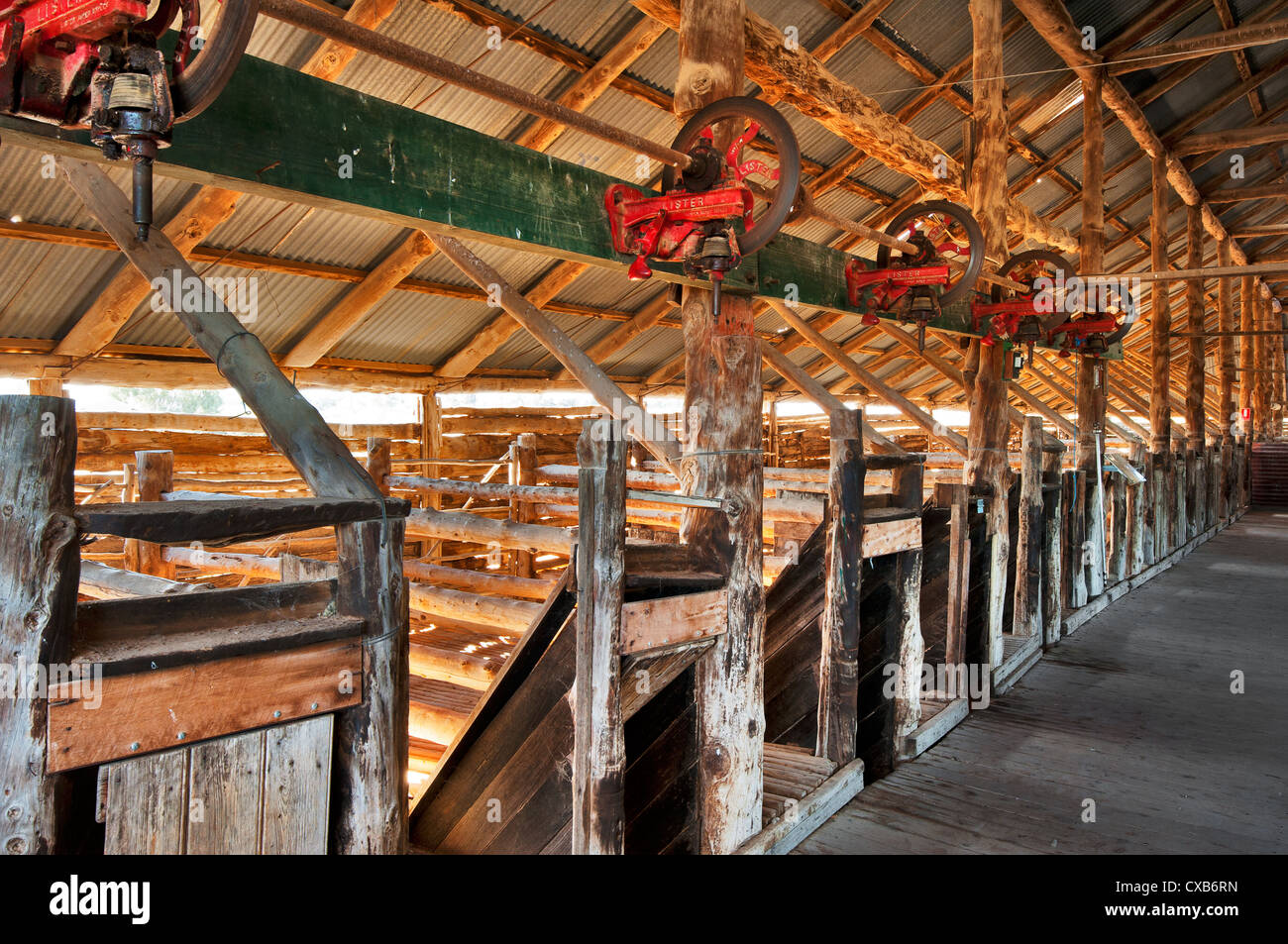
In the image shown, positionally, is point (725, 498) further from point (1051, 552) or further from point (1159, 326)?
point (1159, 326)

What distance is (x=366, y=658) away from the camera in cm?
209

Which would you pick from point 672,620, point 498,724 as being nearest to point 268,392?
point 672,620

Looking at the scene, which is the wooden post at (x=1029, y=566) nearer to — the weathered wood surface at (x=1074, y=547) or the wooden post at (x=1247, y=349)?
the weathered wood surface at (x=1074, y=547)

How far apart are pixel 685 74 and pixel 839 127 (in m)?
4.47

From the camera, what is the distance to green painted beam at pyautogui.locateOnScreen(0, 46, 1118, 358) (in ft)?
7.11

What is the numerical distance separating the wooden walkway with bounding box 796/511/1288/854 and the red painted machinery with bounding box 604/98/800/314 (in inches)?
97.5

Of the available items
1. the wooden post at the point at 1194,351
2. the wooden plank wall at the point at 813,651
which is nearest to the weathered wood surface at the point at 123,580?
the wooden plank wall at the point at 813,651

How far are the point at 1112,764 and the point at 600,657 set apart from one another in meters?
3.38

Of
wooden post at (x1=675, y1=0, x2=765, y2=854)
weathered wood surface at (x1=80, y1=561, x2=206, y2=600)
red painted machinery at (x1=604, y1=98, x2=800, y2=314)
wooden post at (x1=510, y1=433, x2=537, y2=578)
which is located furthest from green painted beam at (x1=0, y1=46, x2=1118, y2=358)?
wooden post at (x1=510, y1=433, x2=537, y2=578)

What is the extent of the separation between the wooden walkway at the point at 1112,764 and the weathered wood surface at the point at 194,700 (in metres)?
2.44

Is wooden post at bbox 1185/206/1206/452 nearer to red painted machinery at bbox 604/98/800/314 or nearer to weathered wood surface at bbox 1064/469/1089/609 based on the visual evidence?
weathered wood surface at bbox 1064/469/1089/609

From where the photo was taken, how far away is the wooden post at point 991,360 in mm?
5996

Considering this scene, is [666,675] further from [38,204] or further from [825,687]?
[38,204]
